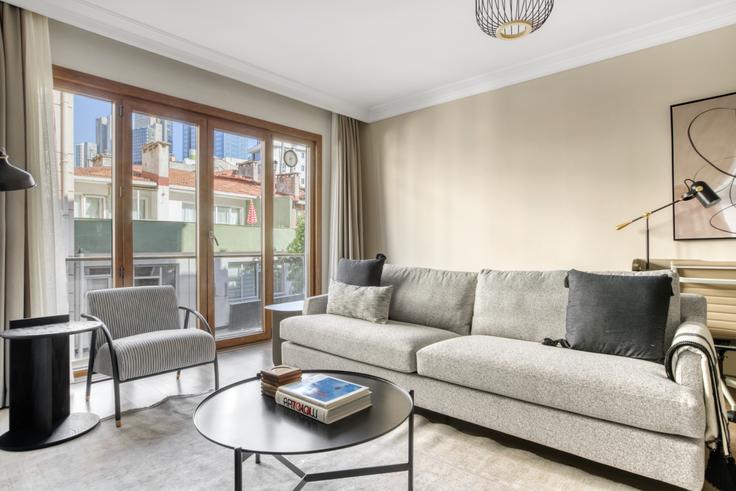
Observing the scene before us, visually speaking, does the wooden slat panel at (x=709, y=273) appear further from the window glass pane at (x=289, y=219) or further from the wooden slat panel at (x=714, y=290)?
the window glass pane at (x=289, y=219)

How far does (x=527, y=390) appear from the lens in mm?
1979

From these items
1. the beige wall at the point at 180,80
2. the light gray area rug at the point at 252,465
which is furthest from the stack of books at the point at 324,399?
the beige wall at the point at 180,80

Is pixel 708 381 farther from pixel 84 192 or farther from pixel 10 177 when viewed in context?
pixel 84 192

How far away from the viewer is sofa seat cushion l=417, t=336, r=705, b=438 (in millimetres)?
1633

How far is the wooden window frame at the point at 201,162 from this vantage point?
3384mm

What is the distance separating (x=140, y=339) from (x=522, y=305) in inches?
92.3

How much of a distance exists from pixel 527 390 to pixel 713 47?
2.87 m

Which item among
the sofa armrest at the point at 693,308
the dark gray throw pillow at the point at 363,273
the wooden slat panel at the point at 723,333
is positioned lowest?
the wooden slat panel at the point at 723,333

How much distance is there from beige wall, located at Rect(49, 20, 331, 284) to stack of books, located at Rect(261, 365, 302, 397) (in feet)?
9.43

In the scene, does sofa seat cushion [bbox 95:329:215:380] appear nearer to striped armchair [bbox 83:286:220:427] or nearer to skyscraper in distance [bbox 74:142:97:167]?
striped armchair [bbox 83:286:220:427]

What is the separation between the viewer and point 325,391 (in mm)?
1675

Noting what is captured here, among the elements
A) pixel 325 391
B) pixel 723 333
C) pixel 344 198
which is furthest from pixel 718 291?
pixel 344 198

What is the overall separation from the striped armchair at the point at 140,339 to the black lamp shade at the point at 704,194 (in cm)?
332

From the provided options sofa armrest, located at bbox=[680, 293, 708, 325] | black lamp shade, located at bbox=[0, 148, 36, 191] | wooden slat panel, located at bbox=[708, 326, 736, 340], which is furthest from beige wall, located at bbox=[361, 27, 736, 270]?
black lamp shade, located at bbox=[0, 148, 36, 191]
